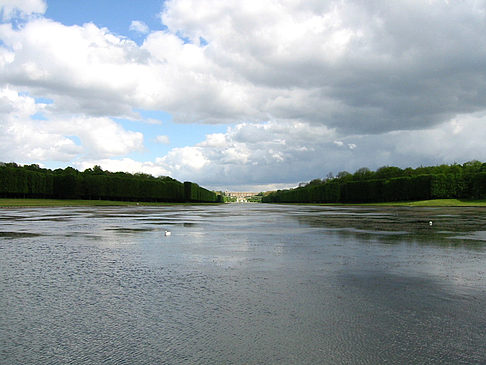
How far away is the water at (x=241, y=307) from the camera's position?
17.9 feet

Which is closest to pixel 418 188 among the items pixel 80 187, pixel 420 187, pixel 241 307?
pixel 420 187

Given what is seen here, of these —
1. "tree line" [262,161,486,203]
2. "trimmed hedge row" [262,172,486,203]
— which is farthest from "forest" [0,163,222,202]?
"trimmed hedge row" [262,172,486,203]

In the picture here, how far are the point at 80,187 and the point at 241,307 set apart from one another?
10667 cm

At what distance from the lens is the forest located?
87.9 metres

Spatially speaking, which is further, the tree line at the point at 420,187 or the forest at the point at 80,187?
the tree line at the point at 420,187

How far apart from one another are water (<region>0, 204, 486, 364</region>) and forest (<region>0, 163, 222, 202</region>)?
3293 inches

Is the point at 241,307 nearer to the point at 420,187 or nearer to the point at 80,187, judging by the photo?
the point at 420,187

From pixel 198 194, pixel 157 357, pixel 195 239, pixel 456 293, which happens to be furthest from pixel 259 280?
pixel 198 194

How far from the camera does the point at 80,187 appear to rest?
106 meters

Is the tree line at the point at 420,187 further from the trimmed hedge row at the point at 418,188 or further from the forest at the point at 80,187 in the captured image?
the forest at the point at 80,187

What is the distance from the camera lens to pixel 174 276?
10.3 meters

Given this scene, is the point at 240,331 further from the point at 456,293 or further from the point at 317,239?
the point at 317,239

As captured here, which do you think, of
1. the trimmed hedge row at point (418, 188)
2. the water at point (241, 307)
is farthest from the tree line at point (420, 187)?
the water at point (241, 307)

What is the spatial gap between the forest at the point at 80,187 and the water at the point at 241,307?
83.6 m
